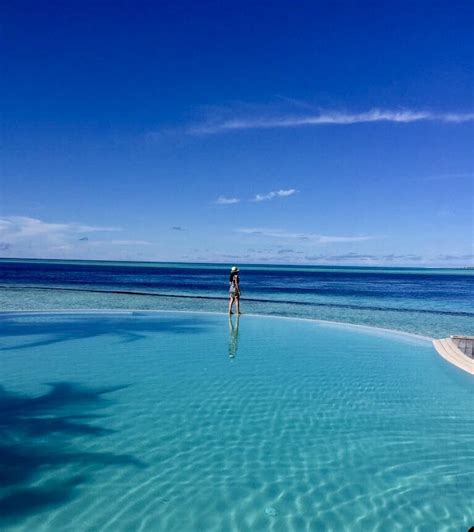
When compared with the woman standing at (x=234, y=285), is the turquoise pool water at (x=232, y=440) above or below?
below

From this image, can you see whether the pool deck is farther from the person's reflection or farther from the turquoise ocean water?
the person's reflection

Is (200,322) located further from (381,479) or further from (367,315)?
(381,479)

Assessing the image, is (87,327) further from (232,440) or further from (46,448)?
(232,440)

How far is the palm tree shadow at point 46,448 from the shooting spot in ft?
15.6

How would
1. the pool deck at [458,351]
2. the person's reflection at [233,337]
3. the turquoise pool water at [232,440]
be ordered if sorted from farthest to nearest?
the person's reflection at [233,337]
the pool deck at [458,351]
the turquoise pool water at [232,440]

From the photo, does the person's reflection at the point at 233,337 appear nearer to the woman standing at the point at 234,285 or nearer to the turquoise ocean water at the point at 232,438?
the turquoise ocean water at the point at 232,438

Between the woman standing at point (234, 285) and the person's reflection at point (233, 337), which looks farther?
the woman standing at point (234, 285)

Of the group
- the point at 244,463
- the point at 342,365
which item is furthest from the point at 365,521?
the point at 342,365

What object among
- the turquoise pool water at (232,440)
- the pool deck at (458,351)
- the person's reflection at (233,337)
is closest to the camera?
the turquoise pool water at (232,440)

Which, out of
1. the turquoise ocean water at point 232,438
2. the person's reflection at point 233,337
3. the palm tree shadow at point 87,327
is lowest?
the turquoise ocean water at point 232,438

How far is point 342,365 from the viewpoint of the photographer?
431 inches

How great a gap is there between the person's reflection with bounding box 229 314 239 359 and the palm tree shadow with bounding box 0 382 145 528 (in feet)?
13.8

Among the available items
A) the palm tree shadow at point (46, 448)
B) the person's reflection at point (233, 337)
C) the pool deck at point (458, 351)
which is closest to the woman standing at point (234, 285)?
the person's reflection at point (233, 337)

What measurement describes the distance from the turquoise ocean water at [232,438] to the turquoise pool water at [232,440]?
0.02 m
